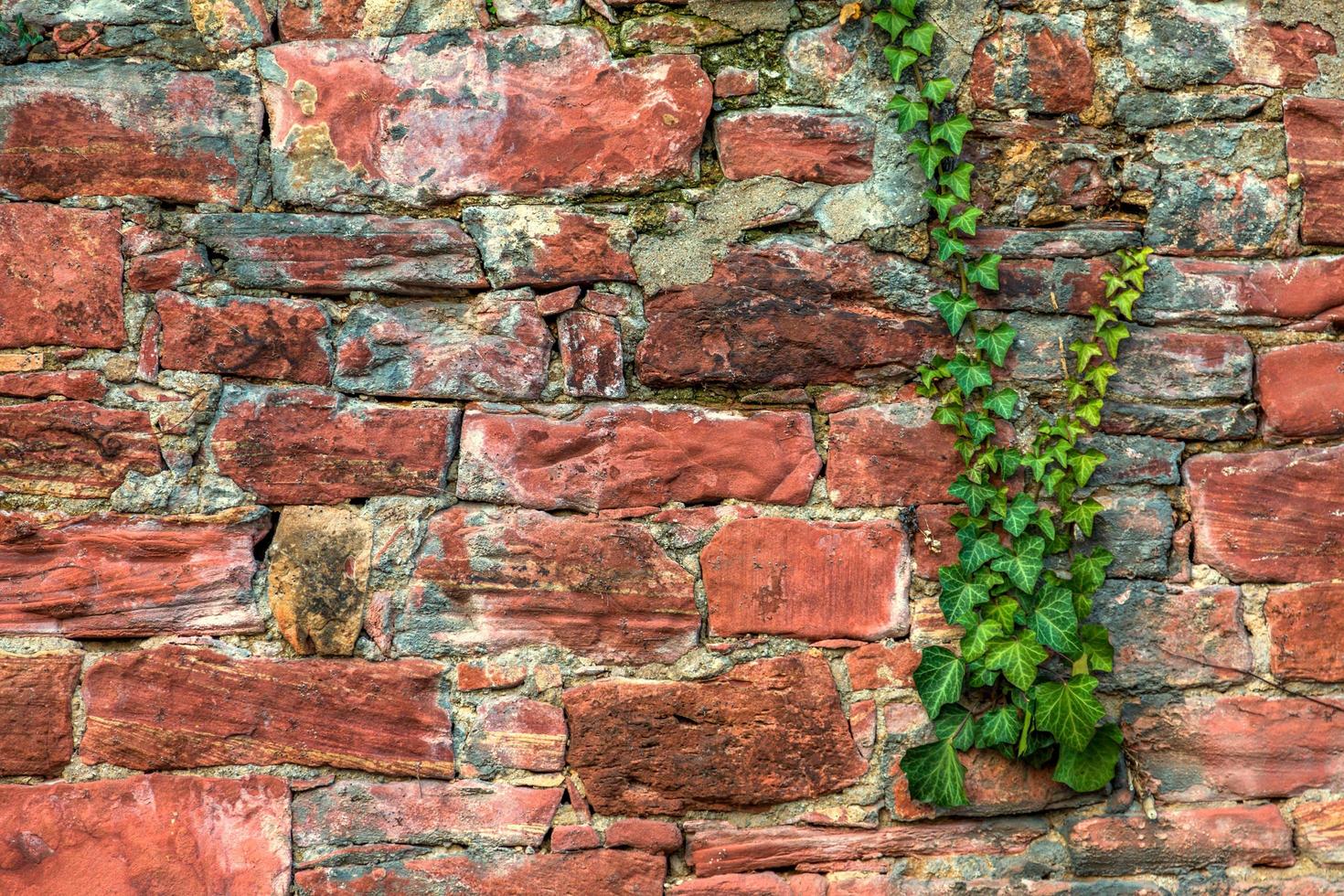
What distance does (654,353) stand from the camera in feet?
6.90

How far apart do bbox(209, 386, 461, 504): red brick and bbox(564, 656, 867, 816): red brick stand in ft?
1.83

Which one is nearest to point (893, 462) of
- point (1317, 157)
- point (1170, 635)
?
point (1170, 635)

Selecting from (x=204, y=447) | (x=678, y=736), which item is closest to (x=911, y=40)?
(x=678, y=736)

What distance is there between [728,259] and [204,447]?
1.13 metres

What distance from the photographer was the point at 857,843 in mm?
2061

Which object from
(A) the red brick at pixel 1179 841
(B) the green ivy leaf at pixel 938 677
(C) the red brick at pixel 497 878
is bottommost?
(C) the red brick at pixel 497 878

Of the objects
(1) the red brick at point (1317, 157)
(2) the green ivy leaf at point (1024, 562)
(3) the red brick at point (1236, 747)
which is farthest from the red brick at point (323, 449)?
(1) the red brick at point (1317, 157)

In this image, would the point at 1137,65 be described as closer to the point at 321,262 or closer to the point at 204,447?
the point at 321,262

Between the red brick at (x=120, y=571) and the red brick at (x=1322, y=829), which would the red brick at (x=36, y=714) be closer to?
the red brick at (x=120, y=571)

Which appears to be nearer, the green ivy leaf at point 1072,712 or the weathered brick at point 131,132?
the green ivy leaf at point 1072,712

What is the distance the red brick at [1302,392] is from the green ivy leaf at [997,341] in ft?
1.75

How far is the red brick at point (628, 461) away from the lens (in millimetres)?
2100

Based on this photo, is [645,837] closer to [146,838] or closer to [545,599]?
[545,599]

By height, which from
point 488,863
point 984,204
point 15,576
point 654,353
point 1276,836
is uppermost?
point 984,204
